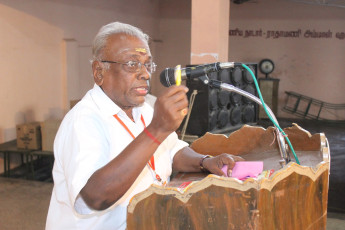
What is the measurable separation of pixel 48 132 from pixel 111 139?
3.91 metres

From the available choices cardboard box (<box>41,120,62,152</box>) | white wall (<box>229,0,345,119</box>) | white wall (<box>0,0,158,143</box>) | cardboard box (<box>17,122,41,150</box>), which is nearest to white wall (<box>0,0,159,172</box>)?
white wall (<box>0,0,158,143</box>)

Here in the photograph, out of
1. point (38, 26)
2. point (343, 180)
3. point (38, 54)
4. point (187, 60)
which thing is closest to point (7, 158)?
point (38, 54)

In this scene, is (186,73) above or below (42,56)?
below

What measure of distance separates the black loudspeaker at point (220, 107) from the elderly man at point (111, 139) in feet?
8.37

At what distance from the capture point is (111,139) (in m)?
1.29

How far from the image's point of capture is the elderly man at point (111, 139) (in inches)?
43.2

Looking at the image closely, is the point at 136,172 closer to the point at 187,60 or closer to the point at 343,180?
the point at 343,180

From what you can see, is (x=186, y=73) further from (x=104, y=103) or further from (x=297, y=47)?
(x=297, y=47)

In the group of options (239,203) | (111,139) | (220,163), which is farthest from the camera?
(220,163)

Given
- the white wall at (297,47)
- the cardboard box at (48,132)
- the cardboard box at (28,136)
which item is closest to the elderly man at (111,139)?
the cardboard box at (48,132)

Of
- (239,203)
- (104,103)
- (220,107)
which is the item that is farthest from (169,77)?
(220,107)

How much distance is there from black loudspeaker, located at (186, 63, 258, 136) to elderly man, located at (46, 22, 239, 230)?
8.37 ft

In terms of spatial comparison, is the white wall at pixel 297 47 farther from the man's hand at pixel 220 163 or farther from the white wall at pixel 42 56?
the man's hand at pixel 220 163

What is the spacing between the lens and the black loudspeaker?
14.1 feet
